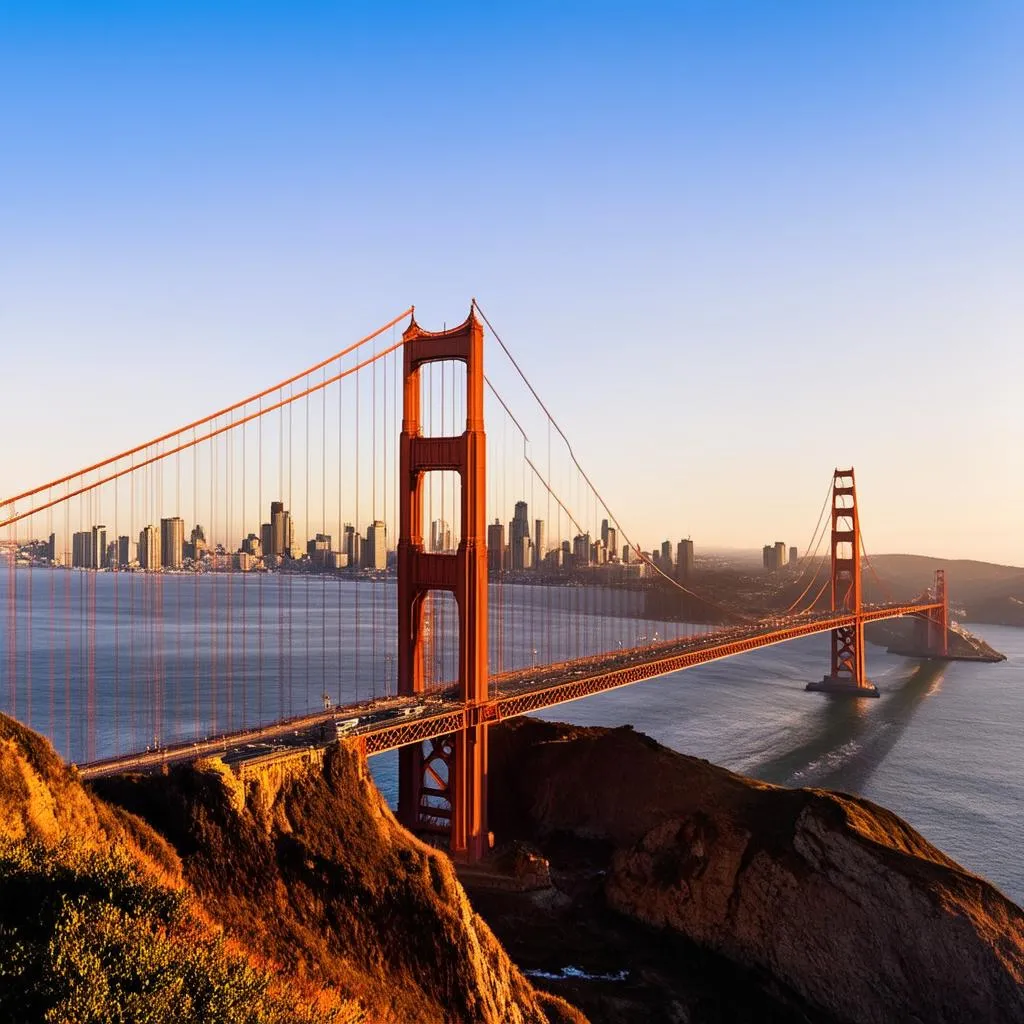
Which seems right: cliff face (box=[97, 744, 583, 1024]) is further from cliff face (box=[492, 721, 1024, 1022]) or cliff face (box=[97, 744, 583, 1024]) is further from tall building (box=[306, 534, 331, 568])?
tall building (box=[306, 534, 331, 568])

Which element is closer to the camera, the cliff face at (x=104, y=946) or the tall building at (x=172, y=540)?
the cliff face at (x=104, y=946)

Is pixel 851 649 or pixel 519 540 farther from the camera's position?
pixel 519 540

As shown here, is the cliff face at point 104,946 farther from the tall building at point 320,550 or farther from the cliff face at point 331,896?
the tall building at point 320,550

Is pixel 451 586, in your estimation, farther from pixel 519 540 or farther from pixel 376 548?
pixel 519 540

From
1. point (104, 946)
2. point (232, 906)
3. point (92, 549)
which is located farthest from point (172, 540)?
point (104, 946)

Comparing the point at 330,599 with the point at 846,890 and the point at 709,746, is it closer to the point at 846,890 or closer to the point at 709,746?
the point at 709,746

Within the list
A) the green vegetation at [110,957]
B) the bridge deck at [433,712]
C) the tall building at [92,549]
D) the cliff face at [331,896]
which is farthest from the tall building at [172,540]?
the green vegetation at [110,957]

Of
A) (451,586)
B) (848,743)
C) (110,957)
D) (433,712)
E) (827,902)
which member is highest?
(451,586)
